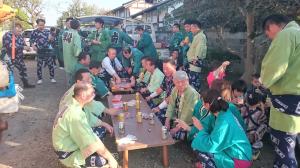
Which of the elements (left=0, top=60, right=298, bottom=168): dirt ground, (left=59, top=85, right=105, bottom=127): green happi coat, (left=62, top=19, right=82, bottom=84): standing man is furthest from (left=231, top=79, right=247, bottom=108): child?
(left=62, top=19, right=82, bottom=84): standing man

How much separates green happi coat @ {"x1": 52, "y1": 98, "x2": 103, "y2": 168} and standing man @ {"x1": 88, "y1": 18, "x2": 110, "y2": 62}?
206 inches

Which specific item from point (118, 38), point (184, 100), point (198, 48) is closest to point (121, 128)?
point (184, 100)

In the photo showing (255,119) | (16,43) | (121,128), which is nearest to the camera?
(121,128)

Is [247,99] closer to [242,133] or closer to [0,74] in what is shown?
[242,133]

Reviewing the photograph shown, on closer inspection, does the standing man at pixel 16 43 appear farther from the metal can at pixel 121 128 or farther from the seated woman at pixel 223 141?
the seated woman at pixel 223 141

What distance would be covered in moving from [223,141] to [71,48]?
16.7ft

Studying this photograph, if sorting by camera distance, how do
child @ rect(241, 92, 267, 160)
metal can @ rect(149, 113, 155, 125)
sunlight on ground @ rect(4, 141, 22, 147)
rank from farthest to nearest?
1. sunlight on ground @ rect(4, 141, 22, 147)
2. metal can @ rect(149, 113, 155, 125)
3. child @ rect(241, 92, 267, 160)

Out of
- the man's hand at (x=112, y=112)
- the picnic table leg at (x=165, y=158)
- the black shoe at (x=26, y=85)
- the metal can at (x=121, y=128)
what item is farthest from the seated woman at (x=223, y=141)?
the black shoe at (x=26, y=85)

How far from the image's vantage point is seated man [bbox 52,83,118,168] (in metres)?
3.29

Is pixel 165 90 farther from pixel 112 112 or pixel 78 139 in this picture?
pixel 78 139

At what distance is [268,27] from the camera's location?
346 cm

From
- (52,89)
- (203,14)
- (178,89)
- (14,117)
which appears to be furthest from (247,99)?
(52,89)

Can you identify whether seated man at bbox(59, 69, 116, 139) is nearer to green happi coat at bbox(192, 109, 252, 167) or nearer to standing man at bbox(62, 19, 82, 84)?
green happi coat at bbox(192, 109, 252, 167)

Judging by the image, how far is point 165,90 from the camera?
19.6ft
